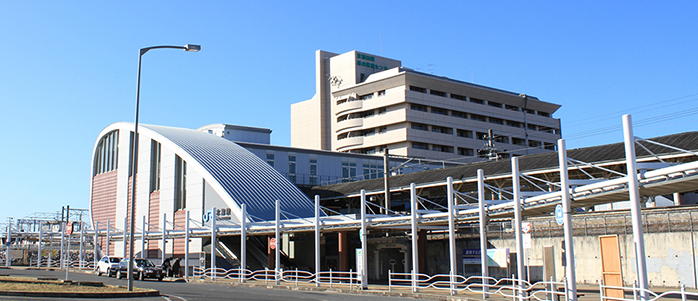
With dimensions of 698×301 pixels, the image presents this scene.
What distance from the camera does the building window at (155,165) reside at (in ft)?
189

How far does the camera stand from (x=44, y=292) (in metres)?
19.2

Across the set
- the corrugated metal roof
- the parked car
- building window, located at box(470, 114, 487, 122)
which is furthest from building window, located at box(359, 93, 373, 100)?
the parked car


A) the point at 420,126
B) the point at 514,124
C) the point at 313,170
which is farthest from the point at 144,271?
the point at 514,124

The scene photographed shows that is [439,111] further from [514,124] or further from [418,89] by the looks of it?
[514,124]

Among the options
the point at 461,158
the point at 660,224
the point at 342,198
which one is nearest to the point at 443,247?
the point at 660,224

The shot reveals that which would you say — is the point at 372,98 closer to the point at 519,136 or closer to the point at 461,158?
the point at 461,158

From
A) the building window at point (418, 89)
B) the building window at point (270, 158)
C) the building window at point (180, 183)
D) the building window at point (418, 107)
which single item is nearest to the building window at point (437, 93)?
the building window at point (418, 89)

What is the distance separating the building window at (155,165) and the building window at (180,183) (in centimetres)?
361

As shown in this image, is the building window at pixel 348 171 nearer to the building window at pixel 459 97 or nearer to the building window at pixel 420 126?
the building window at pixel 420 126

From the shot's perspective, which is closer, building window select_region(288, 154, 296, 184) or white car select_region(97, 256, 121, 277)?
white car select_region(97, 256, 121, 277)

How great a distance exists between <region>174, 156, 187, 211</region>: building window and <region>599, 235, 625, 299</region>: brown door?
42533 mm

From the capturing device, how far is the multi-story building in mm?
89188

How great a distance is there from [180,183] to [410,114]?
42.1 metres

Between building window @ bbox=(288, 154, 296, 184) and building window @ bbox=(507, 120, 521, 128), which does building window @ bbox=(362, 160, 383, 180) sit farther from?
building window @ bbox=(507, 120, 521, 128)
